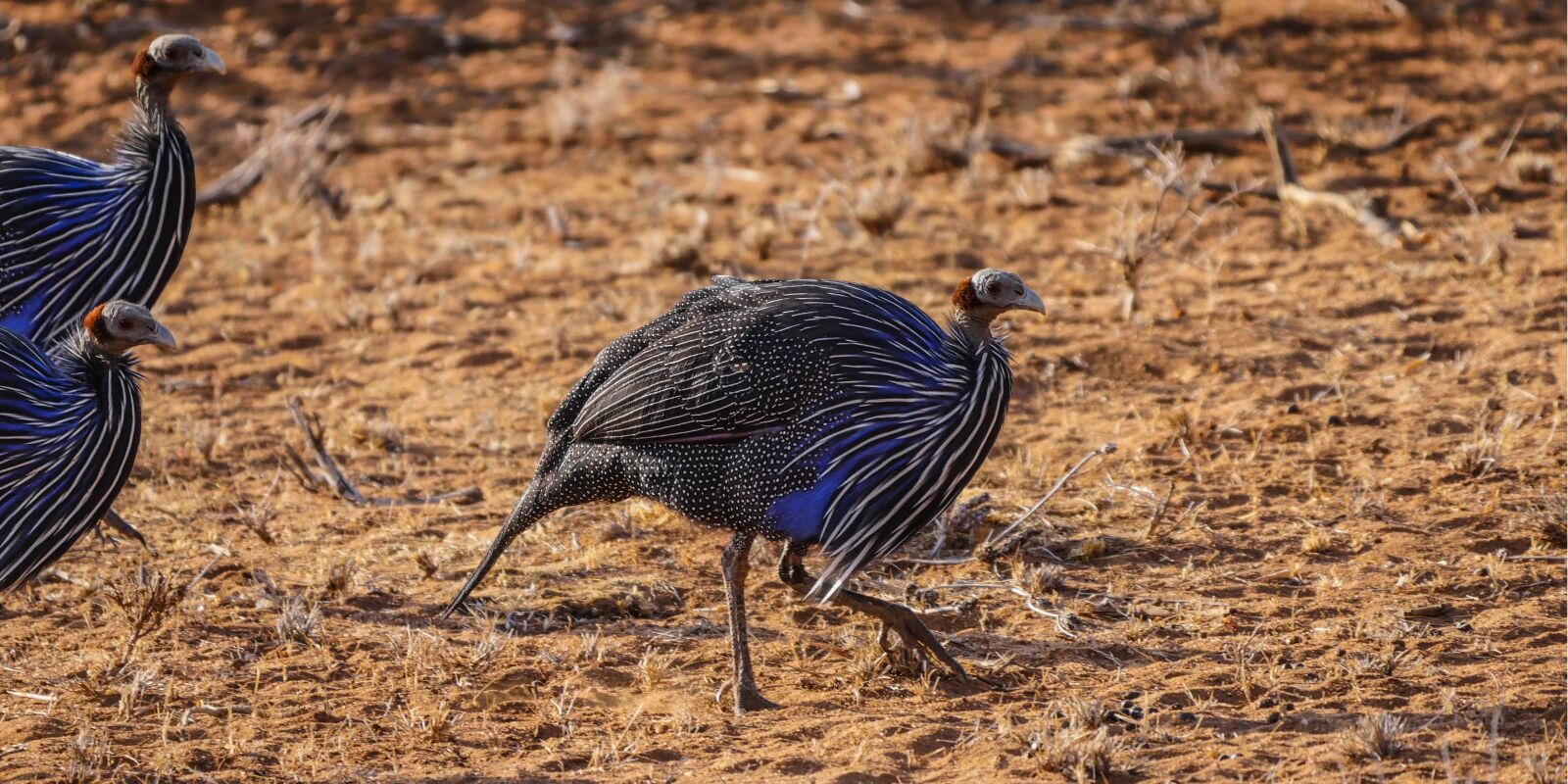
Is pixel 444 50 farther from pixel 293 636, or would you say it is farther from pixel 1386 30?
pixel 293 636

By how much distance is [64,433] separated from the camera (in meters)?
3.96

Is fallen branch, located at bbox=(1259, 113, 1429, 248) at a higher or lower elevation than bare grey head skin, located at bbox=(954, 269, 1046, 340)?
lower

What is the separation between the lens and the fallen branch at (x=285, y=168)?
324 inches

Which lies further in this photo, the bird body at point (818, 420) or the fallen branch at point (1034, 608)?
the fallen branch at point (1034, 608)

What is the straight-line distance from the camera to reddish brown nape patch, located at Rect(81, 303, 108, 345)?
409 cm

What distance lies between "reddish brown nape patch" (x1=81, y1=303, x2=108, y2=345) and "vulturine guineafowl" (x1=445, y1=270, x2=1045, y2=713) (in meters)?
1.09

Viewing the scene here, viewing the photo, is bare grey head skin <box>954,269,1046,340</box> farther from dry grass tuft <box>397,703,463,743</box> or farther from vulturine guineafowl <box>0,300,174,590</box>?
vulturine guineafowl <box>0,300,174,590</box>

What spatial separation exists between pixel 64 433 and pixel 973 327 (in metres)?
2.04

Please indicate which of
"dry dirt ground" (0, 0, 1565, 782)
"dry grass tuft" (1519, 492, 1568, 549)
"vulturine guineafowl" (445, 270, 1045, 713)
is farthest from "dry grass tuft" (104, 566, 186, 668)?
"dry grass tuft" (1519, 492, 1568, 549)

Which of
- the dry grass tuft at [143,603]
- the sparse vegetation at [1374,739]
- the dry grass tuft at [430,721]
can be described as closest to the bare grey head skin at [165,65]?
the dry grass tuft at [143,603]

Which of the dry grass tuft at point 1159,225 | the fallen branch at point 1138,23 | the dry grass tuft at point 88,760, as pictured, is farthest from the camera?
the fallen branch at point 1138,23

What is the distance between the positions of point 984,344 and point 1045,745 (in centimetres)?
96

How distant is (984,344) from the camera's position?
420cm

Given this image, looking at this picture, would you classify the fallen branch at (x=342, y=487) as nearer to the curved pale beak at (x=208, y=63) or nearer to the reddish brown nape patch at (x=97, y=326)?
the curved pale beak at (x=208, y=63)
